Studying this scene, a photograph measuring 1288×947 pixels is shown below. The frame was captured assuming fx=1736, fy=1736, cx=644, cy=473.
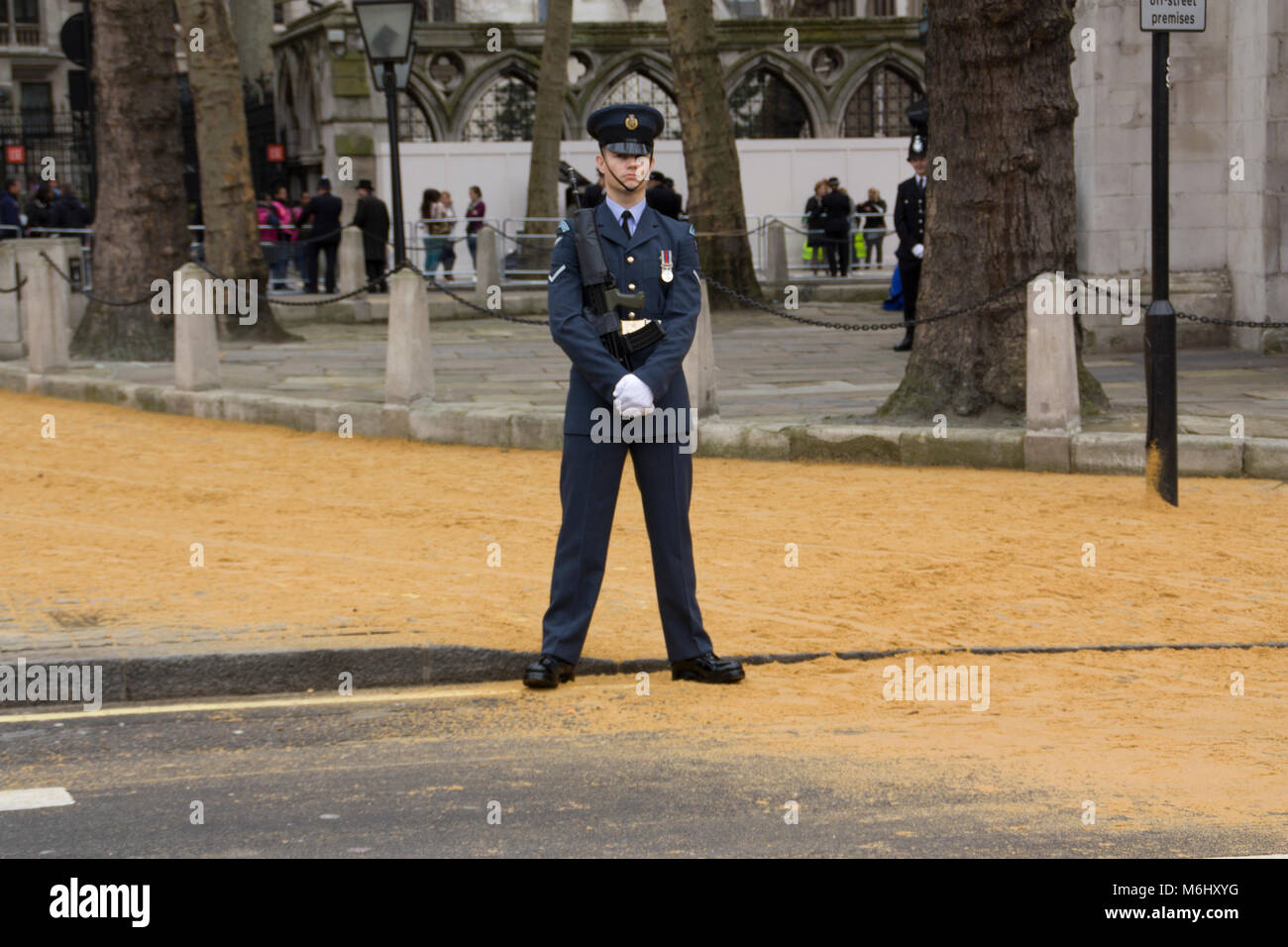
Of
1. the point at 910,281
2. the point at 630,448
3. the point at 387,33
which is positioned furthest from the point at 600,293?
the point at 387,33

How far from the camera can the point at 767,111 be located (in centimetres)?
3878

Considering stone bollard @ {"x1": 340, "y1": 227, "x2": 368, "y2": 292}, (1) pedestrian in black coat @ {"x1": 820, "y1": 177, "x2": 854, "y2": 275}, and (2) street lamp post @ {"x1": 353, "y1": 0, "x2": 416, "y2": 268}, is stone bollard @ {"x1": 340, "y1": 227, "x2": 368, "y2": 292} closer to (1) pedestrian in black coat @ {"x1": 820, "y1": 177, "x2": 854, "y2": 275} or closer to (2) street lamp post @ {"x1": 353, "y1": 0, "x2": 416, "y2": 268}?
(2) street lamp post @ {"x1": 353, "y1": 0, "x2": 416, "y2": 268}

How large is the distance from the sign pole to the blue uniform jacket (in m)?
4.25

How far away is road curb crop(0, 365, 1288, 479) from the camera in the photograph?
11.0m

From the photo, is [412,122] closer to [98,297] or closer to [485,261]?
[485,261]

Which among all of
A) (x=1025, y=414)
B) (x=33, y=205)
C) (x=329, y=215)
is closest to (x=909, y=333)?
(x=1025, y=414)

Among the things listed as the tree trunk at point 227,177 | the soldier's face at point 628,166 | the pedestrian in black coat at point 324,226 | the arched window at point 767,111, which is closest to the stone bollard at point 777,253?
the pedestrian in black coat at point 324,226

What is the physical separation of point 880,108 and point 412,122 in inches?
420

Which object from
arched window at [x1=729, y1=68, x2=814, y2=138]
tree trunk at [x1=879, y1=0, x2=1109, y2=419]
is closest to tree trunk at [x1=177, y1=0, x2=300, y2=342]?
tree trunk at [x1=879, y1=0, x2=1109, y2=419]

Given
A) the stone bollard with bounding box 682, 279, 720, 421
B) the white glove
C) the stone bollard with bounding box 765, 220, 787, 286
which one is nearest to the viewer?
the white glove

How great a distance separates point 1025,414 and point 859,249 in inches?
679

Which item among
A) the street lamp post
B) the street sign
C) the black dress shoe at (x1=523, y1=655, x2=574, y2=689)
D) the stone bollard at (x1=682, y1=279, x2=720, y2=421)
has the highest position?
the street lamp post

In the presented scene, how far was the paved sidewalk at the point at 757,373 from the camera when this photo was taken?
13.1m

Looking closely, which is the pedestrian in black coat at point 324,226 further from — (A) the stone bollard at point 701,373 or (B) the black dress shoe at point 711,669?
(B) the black dress shoe at point 711,669
